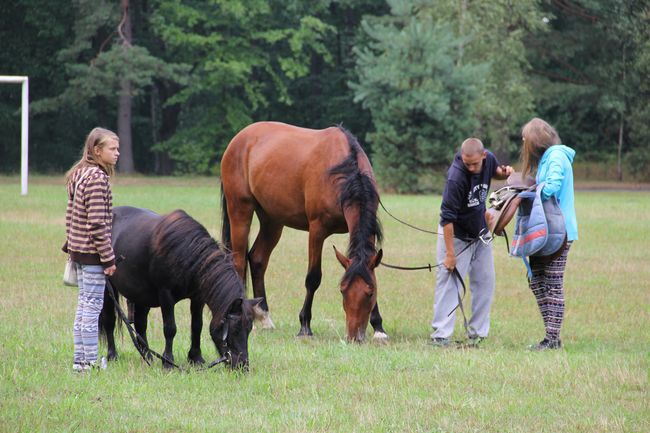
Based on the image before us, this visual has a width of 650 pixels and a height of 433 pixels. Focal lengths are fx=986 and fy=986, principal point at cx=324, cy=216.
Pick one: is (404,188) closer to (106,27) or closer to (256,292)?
(106,27)

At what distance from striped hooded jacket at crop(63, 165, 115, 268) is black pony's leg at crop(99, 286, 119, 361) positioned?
0.77 metres

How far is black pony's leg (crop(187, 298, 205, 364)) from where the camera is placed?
7.44m

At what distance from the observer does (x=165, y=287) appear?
7.37 m

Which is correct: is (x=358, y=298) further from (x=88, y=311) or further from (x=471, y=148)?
(x=88, y=311)

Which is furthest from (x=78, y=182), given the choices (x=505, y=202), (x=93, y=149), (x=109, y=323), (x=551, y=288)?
(x=551, y=288)

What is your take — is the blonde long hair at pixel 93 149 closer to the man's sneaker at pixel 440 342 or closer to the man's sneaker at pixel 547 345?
the man's sneaker at pixel 440 342

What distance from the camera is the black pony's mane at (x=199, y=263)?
7.12 metres

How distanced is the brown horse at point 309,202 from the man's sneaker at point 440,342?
1.51 ft

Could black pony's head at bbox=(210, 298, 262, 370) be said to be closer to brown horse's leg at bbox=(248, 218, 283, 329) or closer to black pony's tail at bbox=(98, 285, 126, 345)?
black pony's tail at bbox=(98, 285, 126, 345)

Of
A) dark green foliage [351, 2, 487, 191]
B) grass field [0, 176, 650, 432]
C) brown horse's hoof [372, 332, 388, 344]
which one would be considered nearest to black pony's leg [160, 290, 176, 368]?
grass field [0, 176, 650, 432]

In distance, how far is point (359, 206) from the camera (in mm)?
9195

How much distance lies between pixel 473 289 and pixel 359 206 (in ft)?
4.33

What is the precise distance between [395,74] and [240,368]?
28.9 m

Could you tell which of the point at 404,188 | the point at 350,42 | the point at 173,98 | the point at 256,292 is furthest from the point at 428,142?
the point at 256,292
